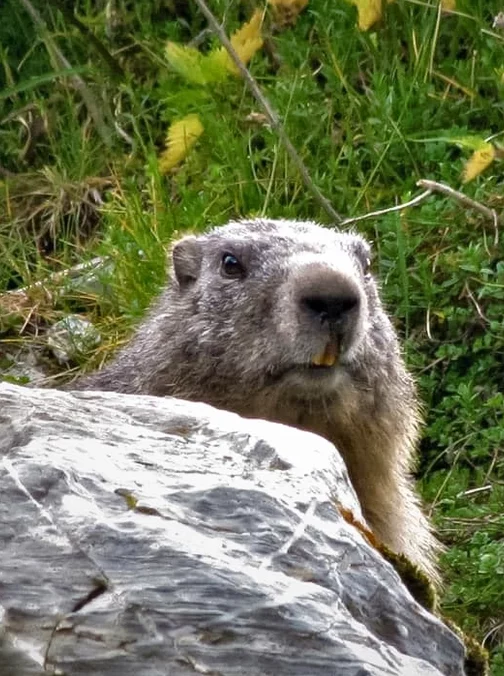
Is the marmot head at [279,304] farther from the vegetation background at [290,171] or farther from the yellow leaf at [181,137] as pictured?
the yellow leaf at [181,137]

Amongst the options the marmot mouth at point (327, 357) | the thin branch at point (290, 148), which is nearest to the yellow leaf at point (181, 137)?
the thin branch at point (290, 148)

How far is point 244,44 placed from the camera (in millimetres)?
5445

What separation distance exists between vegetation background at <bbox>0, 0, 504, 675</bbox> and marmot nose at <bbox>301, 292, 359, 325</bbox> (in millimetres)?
1212

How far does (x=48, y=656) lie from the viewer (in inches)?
96.9

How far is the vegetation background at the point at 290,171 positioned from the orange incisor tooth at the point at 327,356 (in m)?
1.09

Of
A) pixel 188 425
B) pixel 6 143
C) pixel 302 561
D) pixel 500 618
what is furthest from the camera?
pixel 6 143

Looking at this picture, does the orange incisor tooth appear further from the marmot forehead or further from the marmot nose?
the marmot forehead

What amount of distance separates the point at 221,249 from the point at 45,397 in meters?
1.61

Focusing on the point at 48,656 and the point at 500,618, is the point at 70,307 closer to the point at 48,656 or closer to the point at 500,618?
the point at 500,618

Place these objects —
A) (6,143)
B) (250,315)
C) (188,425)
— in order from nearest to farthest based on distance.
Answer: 1. (188,425)
2. (250,315)
3. (6,143)

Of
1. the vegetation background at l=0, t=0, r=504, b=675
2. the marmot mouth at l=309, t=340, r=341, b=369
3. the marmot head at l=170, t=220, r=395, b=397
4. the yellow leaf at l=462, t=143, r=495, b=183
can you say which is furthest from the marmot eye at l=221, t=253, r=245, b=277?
the vegetation background at l=0, t=0, r=504, b=675

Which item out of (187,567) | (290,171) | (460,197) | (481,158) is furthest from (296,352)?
(290,171)

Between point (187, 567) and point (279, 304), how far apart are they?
1.70m

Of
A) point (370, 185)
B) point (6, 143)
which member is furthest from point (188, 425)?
point (6, 143)
